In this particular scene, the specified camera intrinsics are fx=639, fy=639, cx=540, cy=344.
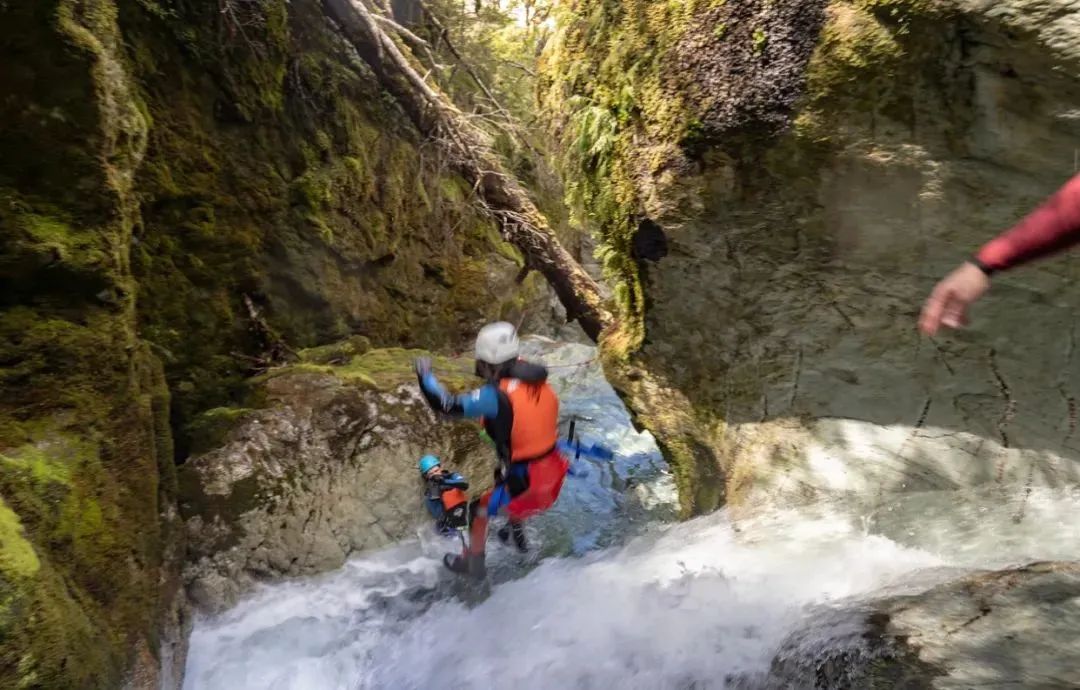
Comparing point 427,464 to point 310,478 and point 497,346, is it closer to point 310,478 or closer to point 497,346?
point 310,478

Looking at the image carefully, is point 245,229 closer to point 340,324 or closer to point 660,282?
point 340,324

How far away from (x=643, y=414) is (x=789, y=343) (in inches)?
60.5

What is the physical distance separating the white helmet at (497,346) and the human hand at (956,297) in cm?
324

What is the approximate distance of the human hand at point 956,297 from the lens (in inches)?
69.9

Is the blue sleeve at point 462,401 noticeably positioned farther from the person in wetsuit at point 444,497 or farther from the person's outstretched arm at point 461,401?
the person in wetsuit at point 444,497

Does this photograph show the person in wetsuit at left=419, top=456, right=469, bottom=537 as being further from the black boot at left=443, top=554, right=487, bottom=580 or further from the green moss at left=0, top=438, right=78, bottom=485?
the green moss at left=0, top=438, right=78, bottom=485

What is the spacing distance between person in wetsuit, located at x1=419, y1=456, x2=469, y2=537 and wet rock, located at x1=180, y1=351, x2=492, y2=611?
17.4 inches

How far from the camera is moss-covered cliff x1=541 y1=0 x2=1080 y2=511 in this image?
2.88 m

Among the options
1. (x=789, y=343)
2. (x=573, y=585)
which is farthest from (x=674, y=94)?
(x=573, y=585)

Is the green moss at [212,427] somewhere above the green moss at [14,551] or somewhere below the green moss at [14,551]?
below

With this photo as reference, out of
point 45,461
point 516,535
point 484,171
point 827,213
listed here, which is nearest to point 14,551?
point 45,461

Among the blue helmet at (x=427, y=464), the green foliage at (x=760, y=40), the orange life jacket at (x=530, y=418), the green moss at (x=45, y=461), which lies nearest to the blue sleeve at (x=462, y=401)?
the orange life jacket at (x=530, y=418)

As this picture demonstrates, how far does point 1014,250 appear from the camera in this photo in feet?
5.48

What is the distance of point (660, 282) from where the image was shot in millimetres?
4566
